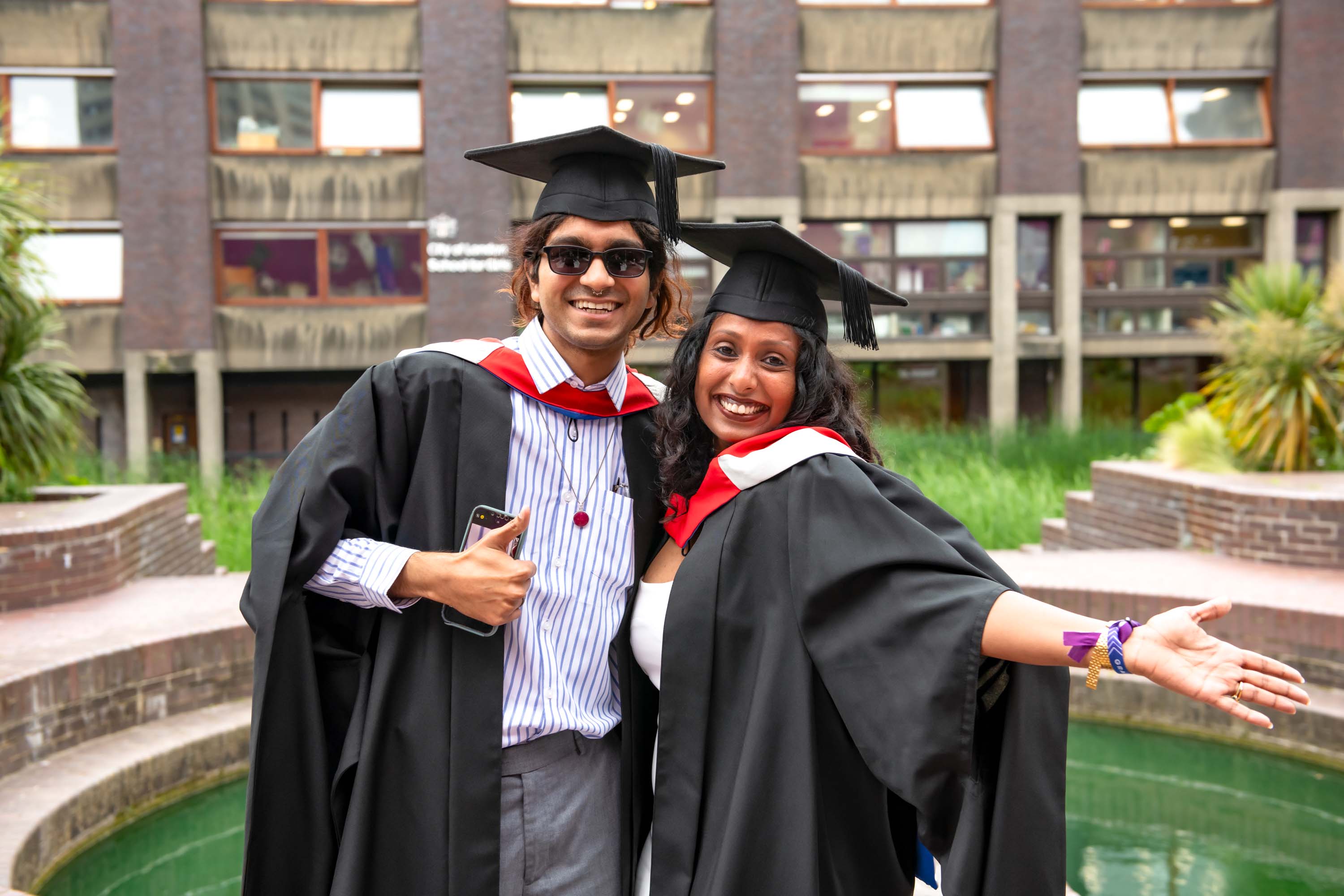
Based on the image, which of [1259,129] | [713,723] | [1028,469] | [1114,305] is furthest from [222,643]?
[1259,129]

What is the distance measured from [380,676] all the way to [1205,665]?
1.52 meters

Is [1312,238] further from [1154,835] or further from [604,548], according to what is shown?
[604,548]

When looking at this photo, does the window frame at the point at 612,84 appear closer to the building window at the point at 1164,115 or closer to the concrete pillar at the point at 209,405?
the concrete pillar at the point at 209,405

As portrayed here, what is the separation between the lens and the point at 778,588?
2.11 metres

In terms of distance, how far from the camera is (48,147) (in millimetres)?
18281

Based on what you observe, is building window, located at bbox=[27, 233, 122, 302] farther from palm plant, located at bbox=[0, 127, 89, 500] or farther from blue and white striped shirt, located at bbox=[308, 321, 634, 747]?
blue and white striped shirt, located at bbox=[308, 321, 634, 747]

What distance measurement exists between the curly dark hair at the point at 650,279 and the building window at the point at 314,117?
17165 millimetres

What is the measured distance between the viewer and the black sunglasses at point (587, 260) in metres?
2.29

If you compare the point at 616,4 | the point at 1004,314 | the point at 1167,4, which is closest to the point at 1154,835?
the point at 1004,314

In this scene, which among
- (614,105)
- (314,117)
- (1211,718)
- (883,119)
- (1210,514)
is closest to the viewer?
(1211,718)

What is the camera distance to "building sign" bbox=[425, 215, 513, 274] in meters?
18.6

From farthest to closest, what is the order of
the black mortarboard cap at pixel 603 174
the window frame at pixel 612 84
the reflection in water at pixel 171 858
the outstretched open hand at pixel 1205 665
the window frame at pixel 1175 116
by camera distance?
the window frame at pixel 1175 116, the window frame at pixel 612 84, the reflection in water at pixel 171 858, the black mortarboard cap at pixel 603 174, the outstretched open hand at pixel 1205 665

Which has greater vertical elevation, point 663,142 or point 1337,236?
point 663,142

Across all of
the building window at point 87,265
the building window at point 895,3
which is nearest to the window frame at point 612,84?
the building window at point 895,3
